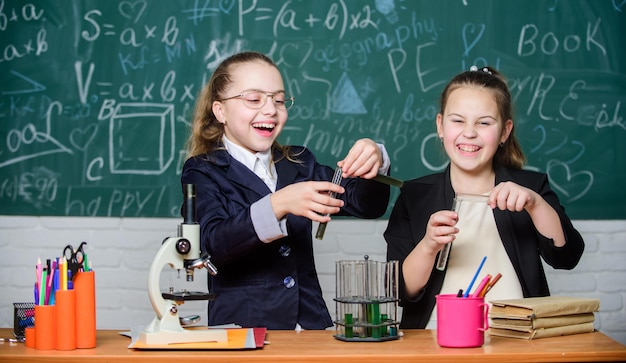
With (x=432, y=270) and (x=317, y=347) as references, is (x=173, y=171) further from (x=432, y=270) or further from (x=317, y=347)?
(x=317, y=347)

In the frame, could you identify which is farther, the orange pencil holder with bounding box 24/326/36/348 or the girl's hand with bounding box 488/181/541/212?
the girl's hand with bounding box 488/181/541/212

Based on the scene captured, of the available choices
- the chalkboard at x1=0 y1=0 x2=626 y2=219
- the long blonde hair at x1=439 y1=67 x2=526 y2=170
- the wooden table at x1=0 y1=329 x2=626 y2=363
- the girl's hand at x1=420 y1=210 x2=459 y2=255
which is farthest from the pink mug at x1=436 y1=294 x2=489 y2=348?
the chalkboard at x1=0 y1=0 x2=626 y2=219

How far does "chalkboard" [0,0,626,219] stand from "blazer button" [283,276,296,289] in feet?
4.91

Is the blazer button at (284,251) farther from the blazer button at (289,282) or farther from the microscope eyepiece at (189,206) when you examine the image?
the microscope eyepiece at (189,206)


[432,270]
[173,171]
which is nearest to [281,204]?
[432,270]

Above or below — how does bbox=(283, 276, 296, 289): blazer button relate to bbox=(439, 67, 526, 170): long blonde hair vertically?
below

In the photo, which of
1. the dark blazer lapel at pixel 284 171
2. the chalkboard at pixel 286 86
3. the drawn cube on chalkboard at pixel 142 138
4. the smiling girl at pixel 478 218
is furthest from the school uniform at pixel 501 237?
A: the drawn cube on chalkboard at pixel 142 138

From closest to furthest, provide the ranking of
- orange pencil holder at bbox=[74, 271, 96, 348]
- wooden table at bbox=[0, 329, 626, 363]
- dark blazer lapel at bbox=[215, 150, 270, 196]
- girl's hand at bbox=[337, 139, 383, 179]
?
wooden table at bbox=[0, 329, 626, 363] < orange pencil holder at bbox=[74, 271, 96, 348] < girl's hand at bbox=[337, 139, 383, 179] < dark blazer lapel at bbox=[215, 150, 270, 196]

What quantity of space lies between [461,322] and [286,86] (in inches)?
83.1

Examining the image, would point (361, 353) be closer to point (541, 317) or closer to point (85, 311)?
point (541, 317)

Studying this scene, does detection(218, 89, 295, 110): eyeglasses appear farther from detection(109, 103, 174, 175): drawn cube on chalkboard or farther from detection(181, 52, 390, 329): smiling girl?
detection(109, 103, 174, 175): drawn cube on chalkboard

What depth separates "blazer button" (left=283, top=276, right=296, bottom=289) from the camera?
220 cm

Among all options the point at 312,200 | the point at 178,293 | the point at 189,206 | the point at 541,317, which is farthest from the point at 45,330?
the point at 541,317

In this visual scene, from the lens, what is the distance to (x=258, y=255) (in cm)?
221
